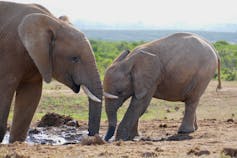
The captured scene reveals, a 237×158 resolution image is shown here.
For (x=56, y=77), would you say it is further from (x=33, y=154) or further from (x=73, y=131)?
(x=73, y=131)

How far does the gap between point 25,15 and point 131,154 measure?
245 cm

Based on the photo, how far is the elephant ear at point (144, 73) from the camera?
12539mm

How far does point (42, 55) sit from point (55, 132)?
436 cm

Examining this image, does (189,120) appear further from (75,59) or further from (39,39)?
(39,39)

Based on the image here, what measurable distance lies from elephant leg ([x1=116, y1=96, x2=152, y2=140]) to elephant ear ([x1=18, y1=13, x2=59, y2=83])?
3.02 meters

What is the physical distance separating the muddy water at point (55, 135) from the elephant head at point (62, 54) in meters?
2.96

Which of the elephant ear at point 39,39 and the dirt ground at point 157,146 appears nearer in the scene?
the dirt ground at point 157,146

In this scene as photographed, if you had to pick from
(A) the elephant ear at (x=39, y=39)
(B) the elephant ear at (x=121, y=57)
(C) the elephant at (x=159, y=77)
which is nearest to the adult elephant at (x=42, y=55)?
(A) the elephant ear at (x=39, y=39)

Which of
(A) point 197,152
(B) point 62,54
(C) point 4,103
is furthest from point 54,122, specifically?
(A) point 197,152

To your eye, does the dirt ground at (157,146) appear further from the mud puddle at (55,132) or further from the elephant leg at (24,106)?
the elephant leg at (24,106)

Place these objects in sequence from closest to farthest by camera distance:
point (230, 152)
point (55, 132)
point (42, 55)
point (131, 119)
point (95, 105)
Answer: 1. point (230, 152)
2. point (95, 105)
3. point (42, 55)
4. point (131, 119)
5. point (55, 132)

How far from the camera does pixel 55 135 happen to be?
13.4 meters

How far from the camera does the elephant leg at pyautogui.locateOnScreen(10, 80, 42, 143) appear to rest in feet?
34.3

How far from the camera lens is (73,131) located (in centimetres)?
1384
